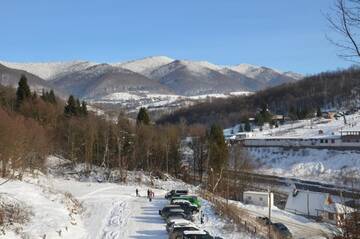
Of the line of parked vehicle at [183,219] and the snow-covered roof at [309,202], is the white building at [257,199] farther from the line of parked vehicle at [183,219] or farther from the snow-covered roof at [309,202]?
the line of parked vehicle at [183,219]

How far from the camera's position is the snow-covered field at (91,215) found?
28938 mm

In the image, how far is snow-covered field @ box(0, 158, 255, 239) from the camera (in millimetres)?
28938

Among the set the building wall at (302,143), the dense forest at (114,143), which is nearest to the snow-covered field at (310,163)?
the building wall at (302,143)

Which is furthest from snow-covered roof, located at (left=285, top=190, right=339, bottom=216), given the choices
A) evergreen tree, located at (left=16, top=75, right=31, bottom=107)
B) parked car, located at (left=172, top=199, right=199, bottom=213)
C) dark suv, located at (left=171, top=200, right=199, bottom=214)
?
evergreen tree, located at (left=16, top=75, right=31, bottom=107)

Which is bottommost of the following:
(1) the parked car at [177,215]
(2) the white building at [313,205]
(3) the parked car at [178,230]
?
(2) the white building at [313,205]

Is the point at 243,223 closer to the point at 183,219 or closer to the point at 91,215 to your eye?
the point at 183,219

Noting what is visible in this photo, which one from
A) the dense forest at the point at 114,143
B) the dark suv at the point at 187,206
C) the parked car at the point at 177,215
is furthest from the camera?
the dense forest at the point at 114,143

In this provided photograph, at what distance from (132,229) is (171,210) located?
13.1 ft

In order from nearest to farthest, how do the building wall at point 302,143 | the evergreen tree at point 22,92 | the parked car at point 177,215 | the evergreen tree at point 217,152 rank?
the parked car at point 177,215, the evergreen tree at point 217,152, the evergreen tree at point 22,92, the building wall at point 302,143

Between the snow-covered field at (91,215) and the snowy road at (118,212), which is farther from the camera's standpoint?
the snowy road at (118,212)

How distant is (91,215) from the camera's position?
123 feet

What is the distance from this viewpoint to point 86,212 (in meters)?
39.0

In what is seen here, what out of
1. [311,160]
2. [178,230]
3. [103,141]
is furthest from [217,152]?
[178,230]

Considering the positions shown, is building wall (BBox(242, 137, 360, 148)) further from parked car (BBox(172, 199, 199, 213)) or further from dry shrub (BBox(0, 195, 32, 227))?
dry shrub (BBox(0, 195, 32, 227))
